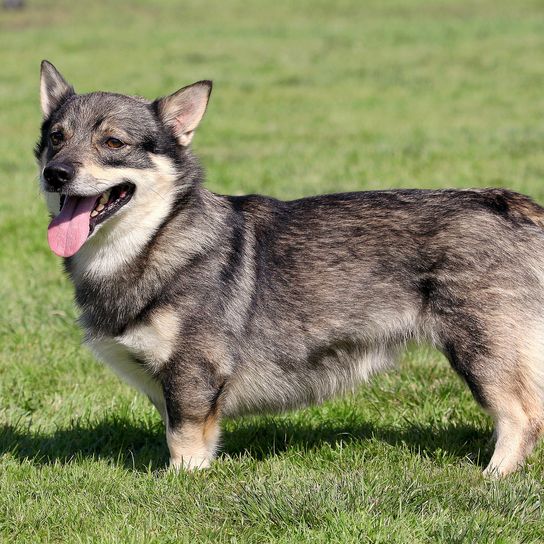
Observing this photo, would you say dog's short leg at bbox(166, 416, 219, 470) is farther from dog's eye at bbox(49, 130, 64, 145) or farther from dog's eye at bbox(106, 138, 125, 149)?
dog's eye at bbox(49, 130, 64, 145)

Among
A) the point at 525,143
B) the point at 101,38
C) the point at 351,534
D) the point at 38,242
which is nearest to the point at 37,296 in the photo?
the point at 38,242

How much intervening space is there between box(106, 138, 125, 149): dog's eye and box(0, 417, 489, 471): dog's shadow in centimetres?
156

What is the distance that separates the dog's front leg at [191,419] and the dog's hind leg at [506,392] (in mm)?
1208

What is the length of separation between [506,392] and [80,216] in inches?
86.5

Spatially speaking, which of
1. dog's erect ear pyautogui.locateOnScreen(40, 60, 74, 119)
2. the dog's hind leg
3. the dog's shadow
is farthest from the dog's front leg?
dog's erect ear pyautogui.locateOnScreen(40, 60, 74, 119)

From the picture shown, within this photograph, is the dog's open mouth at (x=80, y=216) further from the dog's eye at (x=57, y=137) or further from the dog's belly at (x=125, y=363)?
the dog's belly at (x=125, y=363)

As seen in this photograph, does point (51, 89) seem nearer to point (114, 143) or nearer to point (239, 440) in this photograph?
point (114, 143)

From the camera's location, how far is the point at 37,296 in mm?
7254

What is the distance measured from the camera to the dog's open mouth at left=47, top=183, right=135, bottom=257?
14.2 ft

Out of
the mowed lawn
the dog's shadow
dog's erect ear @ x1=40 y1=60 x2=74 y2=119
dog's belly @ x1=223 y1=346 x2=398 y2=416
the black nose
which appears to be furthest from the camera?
dog's erect ear @ x1=40 y1=60 x2=74 y2=119

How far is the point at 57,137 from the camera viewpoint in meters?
4.52

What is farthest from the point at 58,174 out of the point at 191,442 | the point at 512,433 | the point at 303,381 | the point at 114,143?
the point at 512,433

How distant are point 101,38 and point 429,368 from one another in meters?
22.6

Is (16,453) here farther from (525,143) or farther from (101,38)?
(101,38)
